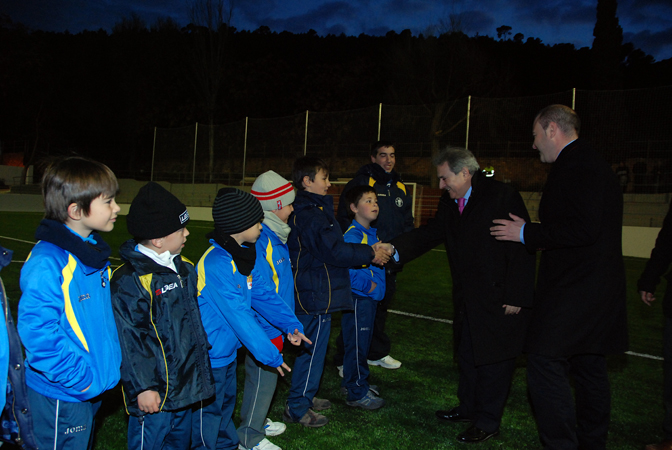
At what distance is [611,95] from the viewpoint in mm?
12508

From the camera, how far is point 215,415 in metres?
2.55

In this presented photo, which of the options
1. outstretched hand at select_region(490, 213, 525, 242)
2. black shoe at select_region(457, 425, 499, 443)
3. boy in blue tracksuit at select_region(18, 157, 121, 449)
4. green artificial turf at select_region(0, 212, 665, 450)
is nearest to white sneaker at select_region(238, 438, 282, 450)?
green artificial turf at select_region(0, 212, 665, 450)

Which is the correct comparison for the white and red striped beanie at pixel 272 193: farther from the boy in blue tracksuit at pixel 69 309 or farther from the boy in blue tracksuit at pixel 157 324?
the boy in blue tracksuit at pixel 69 309

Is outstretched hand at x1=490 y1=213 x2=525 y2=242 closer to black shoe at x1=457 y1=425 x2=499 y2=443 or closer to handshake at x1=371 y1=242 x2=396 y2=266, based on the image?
handshake at x1=371 y1=242 x2=396 y2=266

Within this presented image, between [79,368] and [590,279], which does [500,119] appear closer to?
[590,279]

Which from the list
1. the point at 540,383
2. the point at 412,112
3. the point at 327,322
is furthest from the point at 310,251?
the point at 412,112

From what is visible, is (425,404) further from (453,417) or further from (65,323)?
(65,323)

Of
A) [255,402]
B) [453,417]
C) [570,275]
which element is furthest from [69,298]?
[453,417]

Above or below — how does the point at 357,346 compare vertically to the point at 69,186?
below

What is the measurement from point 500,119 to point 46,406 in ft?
46.3

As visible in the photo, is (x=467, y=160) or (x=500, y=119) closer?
(x=467, y=160)

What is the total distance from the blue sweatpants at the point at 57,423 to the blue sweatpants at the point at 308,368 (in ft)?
4.75

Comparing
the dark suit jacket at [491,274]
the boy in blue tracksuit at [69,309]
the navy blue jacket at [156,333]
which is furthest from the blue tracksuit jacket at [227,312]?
the dark suit jacket at [491,274]

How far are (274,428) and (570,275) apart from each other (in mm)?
1977
